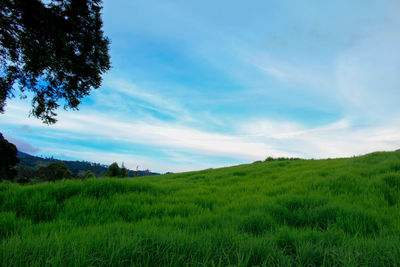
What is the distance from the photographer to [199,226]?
310 cm

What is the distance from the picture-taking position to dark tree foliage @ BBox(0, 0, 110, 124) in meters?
11.1

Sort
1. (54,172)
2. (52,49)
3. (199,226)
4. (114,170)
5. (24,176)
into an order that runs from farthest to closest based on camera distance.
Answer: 1. (24,176)
2. (54,172)
3. (114,170)
4. (52,49)
5. (199,226)

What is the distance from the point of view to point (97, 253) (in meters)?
1.82

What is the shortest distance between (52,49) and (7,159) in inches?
1016

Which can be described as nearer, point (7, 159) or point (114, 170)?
point (7, 159)

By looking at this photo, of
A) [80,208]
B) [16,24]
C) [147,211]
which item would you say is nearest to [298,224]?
[147,211]

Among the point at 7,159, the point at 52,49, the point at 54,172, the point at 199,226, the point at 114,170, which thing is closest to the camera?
the point at 199,226

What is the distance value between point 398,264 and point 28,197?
632 cm

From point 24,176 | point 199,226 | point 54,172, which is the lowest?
point 24,176

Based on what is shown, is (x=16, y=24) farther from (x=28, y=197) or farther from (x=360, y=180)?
(x=360, y=180)

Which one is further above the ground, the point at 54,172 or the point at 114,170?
the point at 114,170

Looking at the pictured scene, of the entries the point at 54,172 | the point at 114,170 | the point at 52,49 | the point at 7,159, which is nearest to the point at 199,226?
the point at 52,49

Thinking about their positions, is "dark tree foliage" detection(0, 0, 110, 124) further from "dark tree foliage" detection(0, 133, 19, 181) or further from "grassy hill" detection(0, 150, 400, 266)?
"dark tree foliage" detection(0, 133, 19, 181)

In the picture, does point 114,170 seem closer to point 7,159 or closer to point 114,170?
point 114,170
